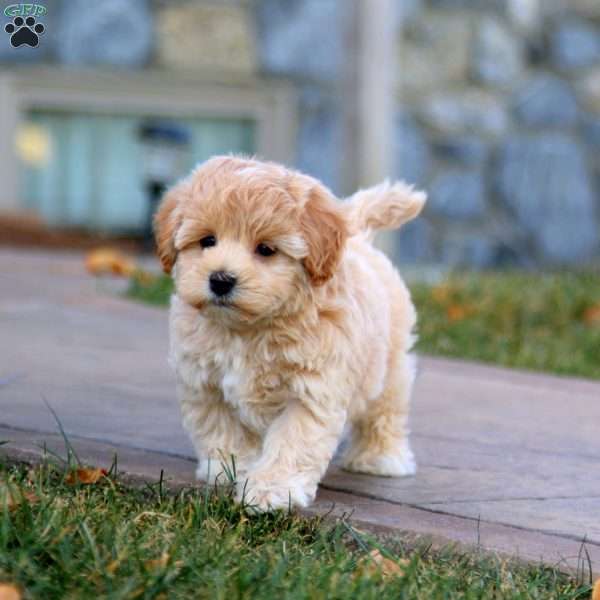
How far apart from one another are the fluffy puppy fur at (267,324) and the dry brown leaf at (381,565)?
1.41 feet

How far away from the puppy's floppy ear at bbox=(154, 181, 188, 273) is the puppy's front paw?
63 cm

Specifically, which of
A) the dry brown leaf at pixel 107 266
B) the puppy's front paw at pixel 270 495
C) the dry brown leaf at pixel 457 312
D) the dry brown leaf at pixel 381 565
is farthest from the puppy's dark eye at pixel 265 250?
the dry brown leaf at pixel 107 266

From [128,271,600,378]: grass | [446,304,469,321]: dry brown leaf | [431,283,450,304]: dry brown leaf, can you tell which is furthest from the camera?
[431,283,450,304]: dry brown leaf

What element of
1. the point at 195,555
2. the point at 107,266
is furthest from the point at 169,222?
the point at 107,266

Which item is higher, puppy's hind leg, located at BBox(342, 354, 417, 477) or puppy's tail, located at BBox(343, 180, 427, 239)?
puppy's tail, located at BBox(343, 180, 427, 239)

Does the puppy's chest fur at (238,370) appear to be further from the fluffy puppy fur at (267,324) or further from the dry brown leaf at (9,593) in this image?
the dry brown leaf at (9,593)

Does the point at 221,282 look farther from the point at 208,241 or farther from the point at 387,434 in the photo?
the point at 387,434

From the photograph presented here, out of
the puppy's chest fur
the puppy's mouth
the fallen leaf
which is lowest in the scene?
the fallen leaf

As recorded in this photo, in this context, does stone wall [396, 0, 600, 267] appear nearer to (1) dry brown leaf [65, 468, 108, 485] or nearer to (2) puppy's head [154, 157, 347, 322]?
(2) puppy's head [154, 157, 347, 322]

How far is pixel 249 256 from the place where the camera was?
3.59 metres

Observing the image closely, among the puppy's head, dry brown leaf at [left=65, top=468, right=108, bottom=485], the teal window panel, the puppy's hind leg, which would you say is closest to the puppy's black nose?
the puppy's head

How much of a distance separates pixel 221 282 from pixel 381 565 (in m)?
0.82

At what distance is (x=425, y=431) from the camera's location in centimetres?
488

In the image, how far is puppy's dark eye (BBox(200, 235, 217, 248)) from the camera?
365cm
